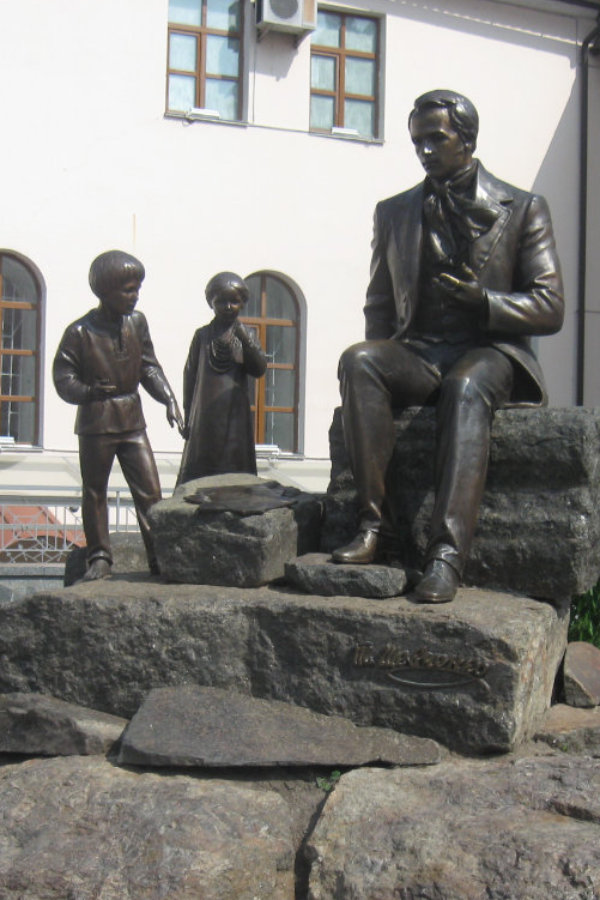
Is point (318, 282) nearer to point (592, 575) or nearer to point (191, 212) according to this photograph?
point (191, 212)

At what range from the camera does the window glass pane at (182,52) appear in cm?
1459

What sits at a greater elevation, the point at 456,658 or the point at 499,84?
the point at 499,84

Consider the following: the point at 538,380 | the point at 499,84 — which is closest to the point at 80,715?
the point at 538,380

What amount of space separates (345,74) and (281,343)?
3.54 m

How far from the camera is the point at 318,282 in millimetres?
14992

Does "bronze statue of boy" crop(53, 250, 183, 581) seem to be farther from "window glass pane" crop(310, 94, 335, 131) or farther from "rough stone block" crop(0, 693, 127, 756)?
"window glass pane" crop(310, 94, 335, 131)

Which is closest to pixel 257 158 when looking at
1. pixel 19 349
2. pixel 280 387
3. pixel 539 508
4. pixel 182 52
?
pixel 182 52

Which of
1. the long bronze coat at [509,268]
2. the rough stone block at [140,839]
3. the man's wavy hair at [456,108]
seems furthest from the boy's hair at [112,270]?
the rough stone block at [140,839]

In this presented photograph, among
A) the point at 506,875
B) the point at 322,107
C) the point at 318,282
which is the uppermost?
the point at 322,107

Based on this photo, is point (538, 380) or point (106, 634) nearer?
point (106, 634)

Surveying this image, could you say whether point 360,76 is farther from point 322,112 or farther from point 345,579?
point 345,579

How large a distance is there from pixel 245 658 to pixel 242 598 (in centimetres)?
20

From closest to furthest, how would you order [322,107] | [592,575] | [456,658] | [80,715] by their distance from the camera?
[456,658]
[80,715]
[592,575]
[322,107]

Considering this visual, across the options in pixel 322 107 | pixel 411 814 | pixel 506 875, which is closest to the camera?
pixel 506 875
